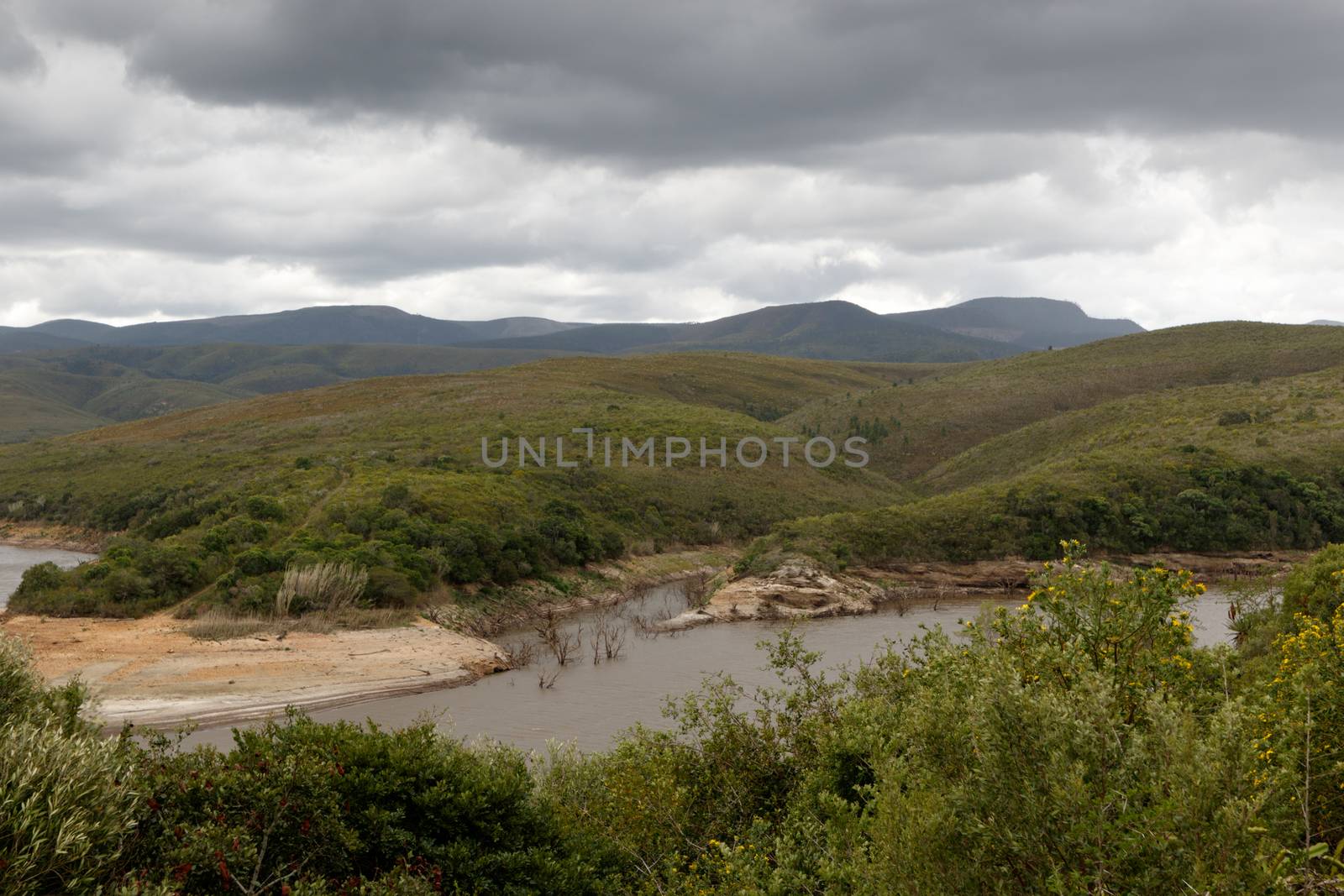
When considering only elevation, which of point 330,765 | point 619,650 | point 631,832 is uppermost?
point 330,765

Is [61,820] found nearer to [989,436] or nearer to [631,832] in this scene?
[631,832]

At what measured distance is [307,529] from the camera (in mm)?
34125

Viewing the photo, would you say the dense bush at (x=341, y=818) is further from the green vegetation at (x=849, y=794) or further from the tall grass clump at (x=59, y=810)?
the tall grass clump at (x=59, y=810)

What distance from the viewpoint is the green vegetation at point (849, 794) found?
17.0 ft

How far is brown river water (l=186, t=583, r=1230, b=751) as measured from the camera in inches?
818

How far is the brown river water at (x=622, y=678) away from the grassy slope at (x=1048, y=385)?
39.0 metres

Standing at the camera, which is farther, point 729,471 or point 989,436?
point 989,436

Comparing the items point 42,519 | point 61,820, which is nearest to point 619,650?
point 61,820

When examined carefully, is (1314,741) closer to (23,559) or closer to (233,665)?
(233,665)

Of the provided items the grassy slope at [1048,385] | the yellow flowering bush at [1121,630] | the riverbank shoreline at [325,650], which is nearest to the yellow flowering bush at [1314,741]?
the yellow flowering bush at [1121,630]

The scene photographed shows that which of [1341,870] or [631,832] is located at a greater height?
[1341,870]

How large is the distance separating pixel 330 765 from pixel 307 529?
27.9m

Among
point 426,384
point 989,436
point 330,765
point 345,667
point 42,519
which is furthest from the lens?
point 426,384

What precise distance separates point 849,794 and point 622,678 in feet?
50.2
